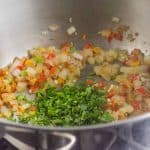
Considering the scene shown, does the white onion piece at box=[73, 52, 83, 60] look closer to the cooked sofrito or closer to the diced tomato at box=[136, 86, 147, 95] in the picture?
the cooked sofrito

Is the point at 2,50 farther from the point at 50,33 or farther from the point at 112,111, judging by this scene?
the point at 112,111

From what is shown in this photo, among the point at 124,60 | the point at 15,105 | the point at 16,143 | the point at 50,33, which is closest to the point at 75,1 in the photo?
the point at 50,33

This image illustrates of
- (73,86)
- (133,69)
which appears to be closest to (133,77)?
(133,69)

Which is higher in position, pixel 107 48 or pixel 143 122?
pixel 107 48

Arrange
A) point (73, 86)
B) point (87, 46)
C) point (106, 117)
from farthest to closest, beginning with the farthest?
point (87, 46) < point (73, 86) < point (106, 117)

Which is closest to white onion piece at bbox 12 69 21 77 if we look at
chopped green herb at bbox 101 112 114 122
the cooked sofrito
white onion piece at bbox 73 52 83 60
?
the cooked sofrito

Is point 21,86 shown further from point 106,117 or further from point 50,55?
point 106,117

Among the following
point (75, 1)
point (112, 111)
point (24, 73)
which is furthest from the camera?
point (75, 1)
